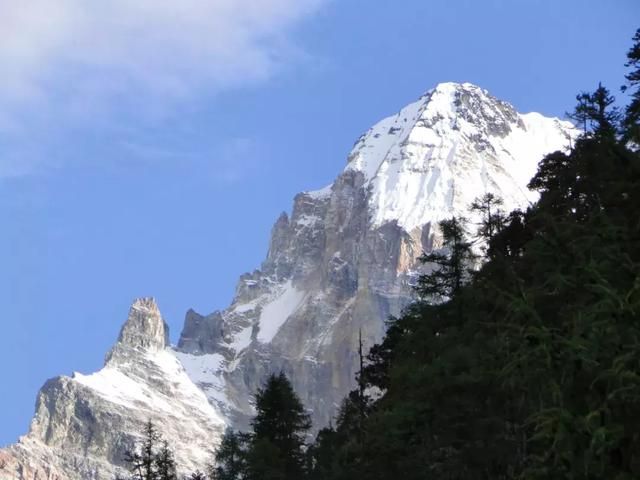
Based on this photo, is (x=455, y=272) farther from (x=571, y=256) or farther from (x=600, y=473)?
(x=600, y=473)

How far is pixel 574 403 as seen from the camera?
21.4 metres

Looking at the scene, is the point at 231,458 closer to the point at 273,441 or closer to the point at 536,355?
the point at 273,441

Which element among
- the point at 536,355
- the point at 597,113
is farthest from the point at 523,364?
the point at 597,113

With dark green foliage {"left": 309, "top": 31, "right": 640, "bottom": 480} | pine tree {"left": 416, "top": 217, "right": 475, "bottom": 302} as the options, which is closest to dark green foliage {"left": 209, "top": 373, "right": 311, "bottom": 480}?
dark green foliage {"left": 309, "top": 31, "right": 640, "bottom": 480}

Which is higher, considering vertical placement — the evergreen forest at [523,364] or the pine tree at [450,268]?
the pine tree at [450,268]

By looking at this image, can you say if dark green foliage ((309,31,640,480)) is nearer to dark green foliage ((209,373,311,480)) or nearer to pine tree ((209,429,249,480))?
dark green foliage ((209,373,311,480))

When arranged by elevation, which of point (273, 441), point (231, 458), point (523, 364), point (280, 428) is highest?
point (280, 428)

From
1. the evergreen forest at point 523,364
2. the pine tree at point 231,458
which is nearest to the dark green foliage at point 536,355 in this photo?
the evergreen forest at point 523,364

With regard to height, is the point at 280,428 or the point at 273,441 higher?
the point at 280,428

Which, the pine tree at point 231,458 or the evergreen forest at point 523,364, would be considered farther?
the pine tree at point 231,458

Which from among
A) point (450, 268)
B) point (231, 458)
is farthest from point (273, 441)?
point (450, 268)

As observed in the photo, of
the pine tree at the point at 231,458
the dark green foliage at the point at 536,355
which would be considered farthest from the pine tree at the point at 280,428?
the dark green foliage at the point at 536,355

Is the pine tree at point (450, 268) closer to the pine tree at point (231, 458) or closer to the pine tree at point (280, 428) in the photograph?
the pine tree at point (280, 428)

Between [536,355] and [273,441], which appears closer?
[536,355]
